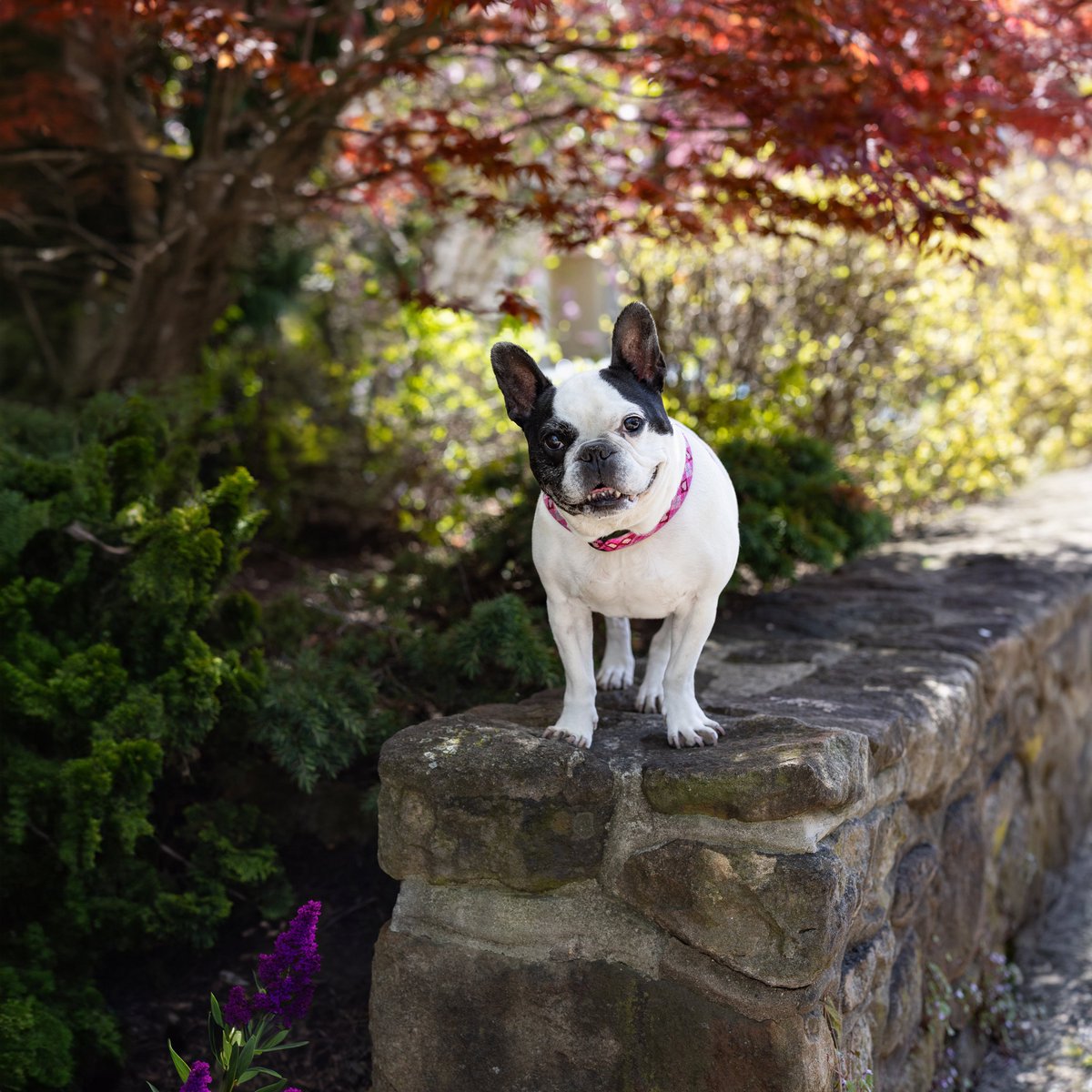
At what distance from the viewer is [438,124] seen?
4.02m

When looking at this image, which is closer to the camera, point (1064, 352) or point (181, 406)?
point (181, 406)

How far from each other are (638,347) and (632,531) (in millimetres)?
371

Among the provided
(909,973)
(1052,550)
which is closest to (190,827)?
(909,973)

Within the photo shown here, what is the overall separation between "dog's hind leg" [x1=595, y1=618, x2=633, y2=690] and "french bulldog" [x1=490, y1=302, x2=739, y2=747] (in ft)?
1.24

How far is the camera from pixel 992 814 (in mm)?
3455

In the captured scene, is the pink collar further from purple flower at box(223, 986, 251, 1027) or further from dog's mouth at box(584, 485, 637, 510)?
purple flower at box(223, 986, 251, 1027)

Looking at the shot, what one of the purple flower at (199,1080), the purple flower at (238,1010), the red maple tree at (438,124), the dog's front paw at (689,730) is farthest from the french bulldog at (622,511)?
the red maple tree at (438,124)

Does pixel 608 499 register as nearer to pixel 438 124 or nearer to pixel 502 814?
pixel 502 814

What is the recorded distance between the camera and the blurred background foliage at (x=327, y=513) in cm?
276

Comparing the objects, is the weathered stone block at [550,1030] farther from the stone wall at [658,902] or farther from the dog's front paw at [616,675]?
the dog's front paw at [616,675]

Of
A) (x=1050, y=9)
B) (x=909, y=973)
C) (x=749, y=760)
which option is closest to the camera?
(x=749, y=760)

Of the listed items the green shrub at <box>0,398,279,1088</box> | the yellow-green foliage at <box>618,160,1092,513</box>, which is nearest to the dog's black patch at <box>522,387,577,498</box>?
the green shrub at <box>0,398,279,1088</box>

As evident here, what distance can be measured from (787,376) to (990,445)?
7.56ft

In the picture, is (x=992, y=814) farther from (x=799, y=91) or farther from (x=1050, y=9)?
(x=1050, y=9)
